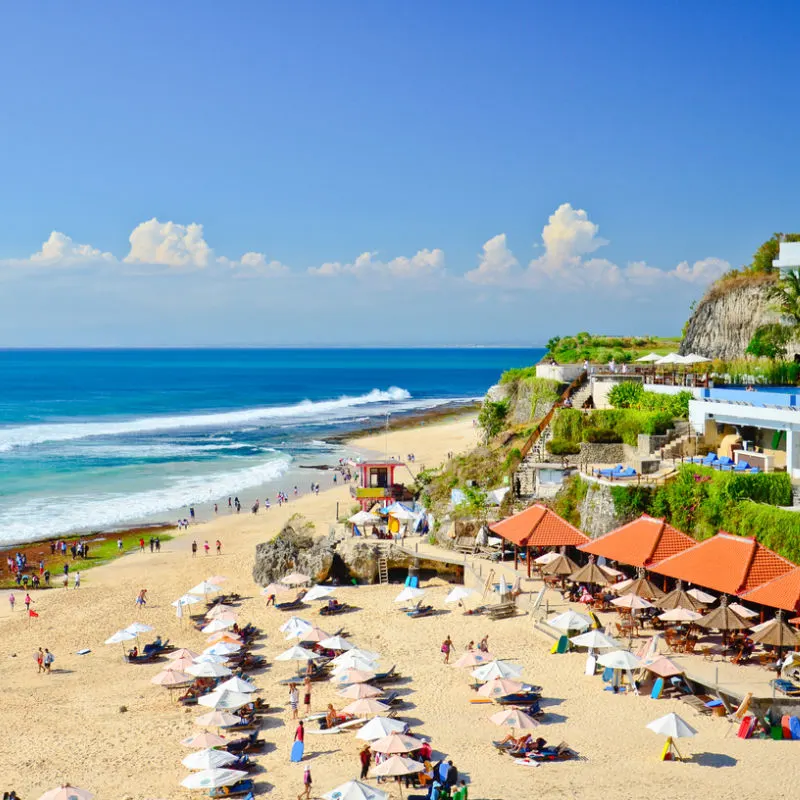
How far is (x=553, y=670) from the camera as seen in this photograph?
21.0 m

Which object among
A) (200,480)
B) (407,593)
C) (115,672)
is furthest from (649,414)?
(200,480)

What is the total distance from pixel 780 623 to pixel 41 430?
3041 inches

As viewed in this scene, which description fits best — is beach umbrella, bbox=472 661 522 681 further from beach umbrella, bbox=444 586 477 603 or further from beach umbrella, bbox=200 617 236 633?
beach umbrella, bbox=200 617 236 633

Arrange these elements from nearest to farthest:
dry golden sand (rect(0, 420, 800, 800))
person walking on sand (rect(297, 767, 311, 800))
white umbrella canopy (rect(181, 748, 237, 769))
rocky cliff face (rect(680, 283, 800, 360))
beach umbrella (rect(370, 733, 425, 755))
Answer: person walking on sand (rect(297, 767, 311, 800)) → dry golden sand (rect(0, 420, 800, 800)) → beach umbrella (rect(370, 733, 425, 755)) → white umbrella canopy (rect(181, 748, 237, 769)) → rocky cliff face (rect(680, 283, 800, 360))

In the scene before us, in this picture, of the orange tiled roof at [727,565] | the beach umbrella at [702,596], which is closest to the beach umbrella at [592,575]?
the orange tiled roof at [727,565]

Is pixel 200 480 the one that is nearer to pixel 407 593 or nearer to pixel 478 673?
pixel 407 593

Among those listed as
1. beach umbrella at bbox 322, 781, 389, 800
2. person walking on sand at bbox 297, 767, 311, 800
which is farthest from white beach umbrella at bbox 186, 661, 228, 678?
beach umbrella at bbox 322, 781, 389, 800

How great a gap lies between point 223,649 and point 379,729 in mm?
7530

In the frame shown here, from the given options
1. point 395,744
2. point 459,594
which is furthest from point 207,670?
point 459,594

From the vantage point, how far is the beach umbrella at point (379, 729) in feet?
54.4

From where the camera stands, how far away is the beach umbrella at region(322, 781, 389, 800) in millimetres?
14398

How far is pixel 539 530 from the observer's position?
27.1 metres

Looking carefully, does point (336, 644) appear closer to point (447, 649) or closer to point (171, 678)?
point (447, 649)

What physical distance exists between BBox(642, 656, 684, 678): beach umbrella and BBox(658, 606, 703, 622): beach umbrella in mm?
1735
